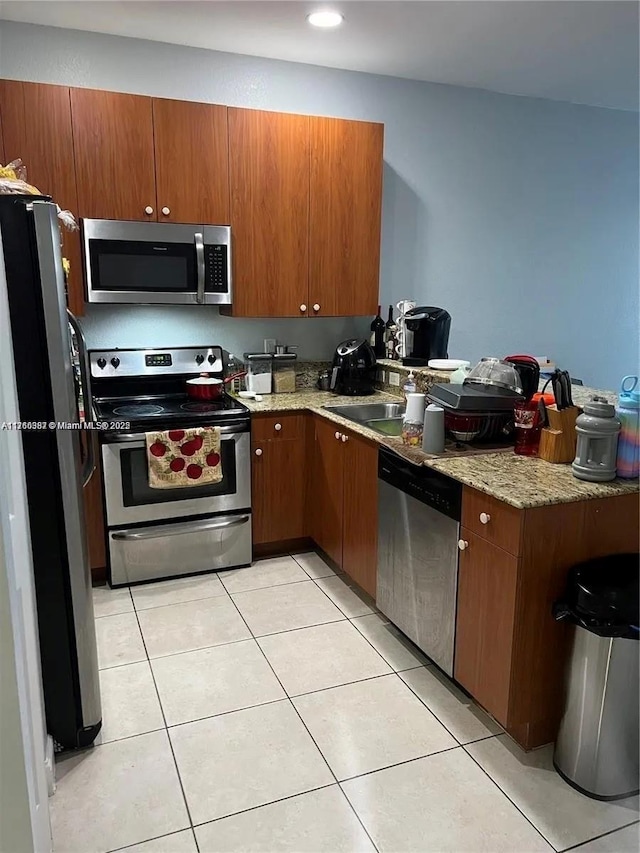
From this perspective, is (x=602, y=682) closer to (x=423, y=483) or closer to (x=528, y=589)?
(x=528, y=589)

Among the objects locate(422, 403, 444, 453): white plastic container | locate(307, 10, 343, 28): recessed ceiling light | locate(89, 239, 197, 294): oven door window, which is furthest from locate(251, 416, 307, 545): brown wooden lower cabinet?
locate(307, 10, 343, 28): recessed ceiling light

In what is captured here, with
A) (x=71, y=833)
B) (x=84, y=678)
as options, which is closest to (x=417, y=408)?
(x=84, y=678)

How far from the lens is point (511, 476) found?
2.14m

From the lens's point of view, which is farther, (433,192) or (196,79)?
(433,192)

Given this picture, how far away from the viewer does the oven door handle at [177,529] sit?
317 centimetres

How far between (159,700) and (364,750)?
0.78m

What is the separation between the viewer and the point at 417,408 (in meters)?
2.63

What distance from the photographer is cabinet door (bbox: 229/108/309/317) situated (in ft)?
10.9

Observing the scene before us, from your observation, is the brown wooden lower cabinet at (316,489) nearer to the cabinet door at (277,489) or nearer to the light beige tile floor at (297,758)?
the cabinet door at (277,489)

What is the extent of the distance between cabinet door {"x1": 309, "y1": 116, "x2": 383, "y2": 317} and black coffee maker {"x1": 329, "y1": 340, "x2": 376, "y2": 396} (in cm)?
20

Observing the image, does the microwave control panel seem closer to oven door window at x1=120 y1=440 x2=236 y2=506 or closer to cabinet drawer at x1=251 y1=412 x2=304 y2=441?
cabinet drawer at x1=251 y1=412 x2=304 y2=441

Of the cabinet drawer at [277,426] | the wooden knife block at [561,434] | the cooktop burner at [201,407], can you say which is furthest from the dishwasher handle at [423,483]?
the cooktop burner at [201,407]

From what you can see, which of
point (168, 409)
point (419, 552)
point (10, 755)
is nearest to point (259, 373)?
point (168, 409)

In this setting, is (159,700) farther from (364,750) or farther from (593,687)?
(593,687)
